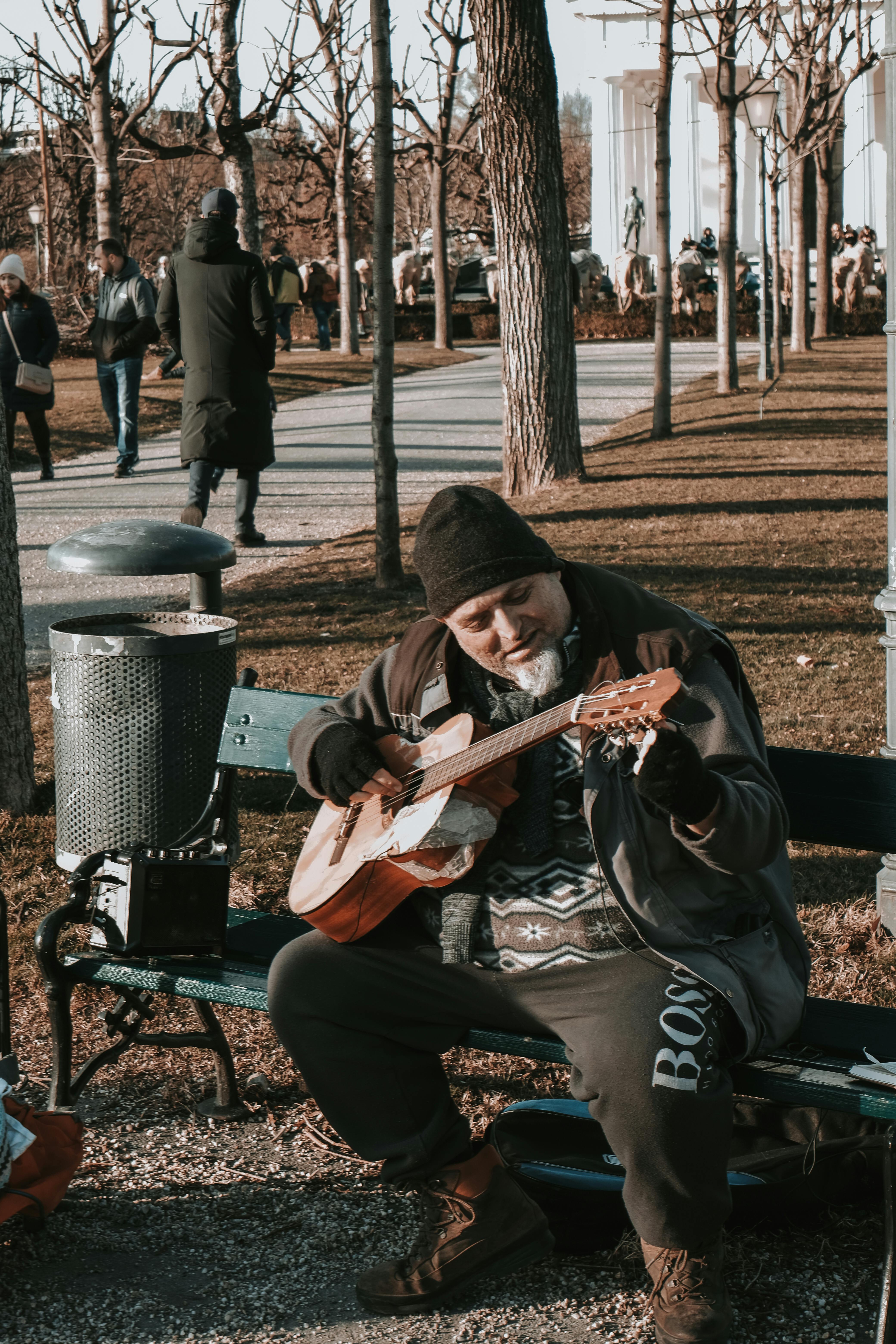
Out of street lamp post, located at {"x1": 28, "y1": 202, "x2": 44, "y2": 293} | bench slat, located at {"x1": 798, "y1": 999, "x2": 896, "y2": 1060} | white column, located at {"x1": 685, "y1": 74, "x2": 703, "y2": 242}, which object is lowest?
bench slat, located at {"x1": 798, "y1": 999, "x2": 896, "y2": 1060}

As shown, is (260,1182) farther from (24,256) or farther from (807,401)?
(24,256)

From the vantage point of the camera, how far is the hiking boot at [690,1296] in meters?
2.44

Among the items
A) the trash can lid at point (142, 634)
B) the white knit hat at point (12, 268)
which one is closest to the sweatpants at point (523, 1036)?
the trash can lid at point (142, 634)

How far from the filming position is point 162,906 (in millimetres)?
3230

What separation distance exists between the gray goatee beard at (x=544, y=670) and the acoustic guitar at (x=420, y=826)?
2.2 inches

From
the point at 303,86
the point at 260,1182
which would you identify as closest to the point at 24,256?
the point at 303,86

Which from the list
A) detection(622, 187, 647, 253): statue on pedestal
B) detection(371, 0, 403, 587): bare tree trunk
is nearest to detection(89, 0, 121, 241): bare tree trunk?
detection(371, 0, 403, 587): bare tree trunk

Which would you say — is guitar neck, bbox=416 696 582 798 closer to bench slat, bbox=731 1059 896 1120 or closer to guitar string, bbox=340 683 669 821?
guitar string, bbox=340 683 669 821

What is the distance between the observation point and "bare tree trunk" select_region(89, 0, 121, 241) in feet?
56.1

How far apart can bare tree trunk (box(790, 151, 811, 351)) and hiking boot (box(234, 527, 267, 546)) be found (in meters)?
16.9

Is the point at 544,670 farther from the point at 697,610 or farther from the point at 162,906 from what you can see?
the point at 697,610

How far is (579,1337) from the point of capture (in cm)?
260

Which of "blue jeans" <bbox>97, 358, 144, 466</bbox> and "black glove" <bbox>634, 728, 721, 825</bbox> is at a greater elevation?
"blue jeans" <bbox>97, 358, 144, 466</bbox>

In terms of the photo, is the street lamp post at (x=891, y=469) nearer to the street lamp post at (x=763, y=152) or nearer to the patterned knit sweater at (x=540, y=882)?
the patterned knit sweater at (x=540, y=882)
